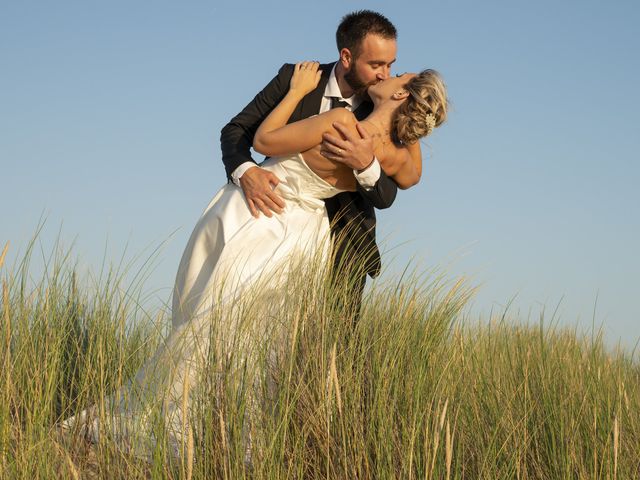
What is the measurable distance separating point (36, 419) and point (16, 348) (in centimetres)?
54

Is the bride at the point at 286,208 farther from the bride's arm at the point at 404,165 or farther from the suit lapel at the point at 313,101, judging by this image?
the suit lapel at the point at 313,101

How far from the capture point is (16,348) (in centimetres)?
381

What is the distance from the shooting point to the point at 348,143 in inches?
160

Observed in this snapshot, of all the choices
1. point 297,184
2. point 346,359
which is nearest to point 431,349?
point 346,359

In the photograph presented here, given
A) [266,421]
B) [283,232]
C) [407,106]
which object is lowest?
[266,421]

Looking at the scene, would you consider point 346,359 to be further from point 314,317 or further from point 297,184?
point 297,184

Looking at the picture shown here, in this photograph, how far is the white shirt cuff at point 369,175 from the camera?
13.6 feet

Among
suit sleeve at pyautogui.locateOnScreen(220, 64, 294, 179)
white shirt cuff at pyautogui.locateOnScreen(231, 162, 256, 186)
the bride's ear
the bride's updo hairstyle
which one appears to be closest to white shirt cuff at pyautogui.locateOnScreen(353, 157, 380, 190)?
the bride's updo hairstyle

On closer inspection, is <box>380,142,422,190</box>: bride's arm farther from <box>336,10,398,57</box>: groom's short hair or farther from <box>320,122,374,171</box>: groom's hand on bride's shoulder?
<box>336,10,398,57</box>: groom's short hair

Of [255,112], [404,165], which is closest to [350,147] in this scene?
[404,165]

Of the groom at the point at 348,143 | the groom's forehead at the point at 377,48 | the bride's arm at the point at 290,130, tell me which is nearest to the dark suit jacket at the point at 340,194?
the groom at the point at 348,143

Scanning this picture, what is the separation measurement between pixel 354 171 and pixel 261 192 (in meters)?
0.52

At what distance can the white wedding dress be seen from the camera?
143 inches

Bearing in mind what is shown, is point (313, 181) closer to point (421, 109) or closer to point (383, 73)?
point (421, 109)
